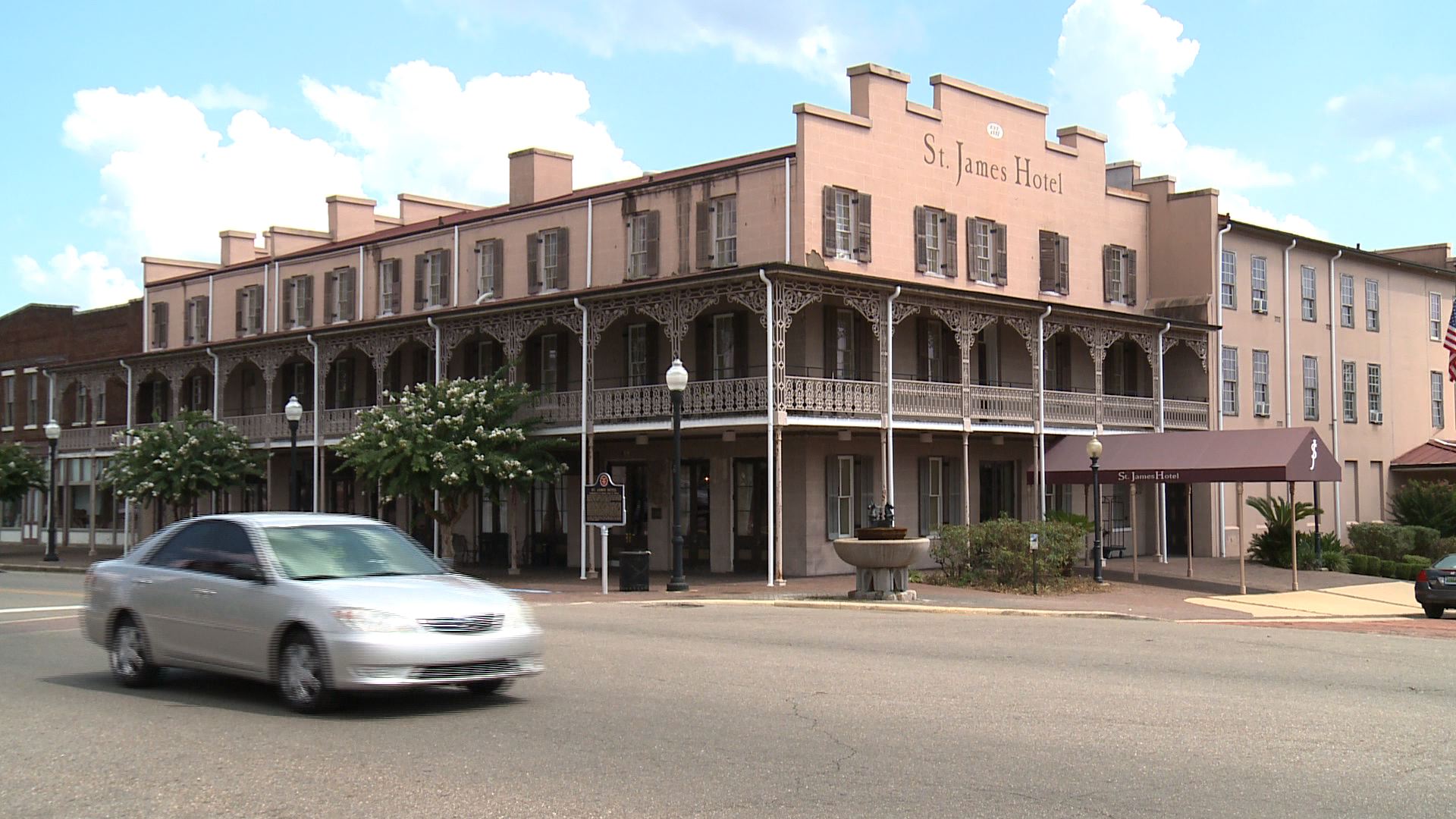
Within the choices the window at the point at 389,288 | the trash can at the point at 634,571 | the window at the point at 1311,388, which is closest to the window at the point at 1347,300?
the window at the point at 1311,388

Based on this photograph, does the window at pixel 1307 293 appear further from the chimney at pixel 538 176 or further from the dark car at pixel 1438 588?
the chimney at pixel 538 176

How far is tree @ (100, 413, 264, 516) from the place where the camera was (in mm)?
39500

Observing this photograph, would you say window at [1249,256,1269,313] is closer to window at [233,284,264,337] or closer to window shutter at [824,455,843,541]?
window shutter at [824,455,843,541]

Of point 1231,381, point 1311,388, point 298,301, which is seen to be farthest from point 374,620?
point 1311,388

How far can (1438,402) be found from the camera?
1889 inches

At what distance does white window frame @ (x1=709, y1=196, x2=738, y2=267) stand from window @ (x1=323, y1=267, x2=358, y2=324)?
15169mm

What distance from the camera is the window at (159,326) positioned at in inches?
1996

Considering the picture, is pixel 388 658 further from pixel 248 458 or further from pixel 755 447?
pixel 248 458

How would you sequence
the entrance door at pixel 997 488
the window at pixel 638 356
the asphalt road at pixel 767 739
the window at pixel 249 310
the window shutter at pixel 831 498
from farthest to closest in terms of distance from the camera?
the window at pixel 249 310, the entrance door at pixel 997 488, the window at pixel 638 356, the window shutter at pixel 831 498, the asphalt road at pixel 767 739

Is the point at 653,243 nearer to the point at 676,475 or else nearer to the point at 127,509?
the point at 676,475

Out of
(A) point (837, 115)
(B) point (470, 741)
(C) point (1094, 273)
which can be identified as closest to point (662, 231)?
(A) point (837, 115)

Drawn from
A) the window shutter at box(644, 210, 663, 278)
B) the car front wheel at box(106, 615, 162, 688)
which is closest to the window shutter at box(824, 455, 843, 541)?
the window shutter at box(644, 210, 663, 278)

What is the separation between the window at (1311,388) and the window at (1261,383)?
2200 mm

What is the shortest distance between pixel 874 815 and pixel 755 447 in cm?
2428
